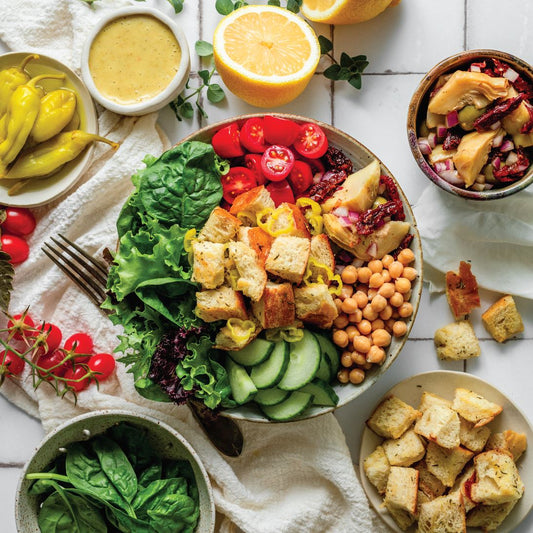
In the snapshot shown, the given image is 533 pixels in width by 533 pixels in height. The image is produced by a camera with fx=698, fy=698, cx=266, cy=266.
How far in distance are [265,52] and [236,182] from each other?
19.1 inches

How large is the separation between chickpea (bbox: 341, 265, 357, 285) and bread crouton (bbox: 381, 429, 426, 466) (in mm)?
681

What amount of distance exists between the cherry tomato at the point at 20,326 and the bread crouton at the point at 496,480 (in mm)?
1794

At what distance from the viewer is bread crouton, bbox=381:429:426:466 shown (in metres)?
2.69

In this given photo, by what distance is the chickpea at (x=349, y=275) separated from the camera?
8.19 ft

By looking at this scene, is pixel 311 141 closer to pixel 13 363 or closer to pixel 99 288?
pixel 99 288

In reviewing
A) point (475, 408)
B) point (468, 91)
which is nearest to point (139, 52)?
point (468, 91)

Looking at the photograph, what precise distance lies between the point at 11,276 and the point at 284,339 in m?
1.13

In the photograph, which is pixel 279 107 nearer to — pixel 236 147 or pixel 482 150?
pixel 236 147

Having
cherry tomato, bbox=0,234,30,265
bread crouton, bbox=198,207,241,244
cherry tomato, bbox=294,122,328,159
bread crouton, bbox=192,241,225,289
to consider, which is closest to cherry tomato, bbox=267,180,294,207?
cherry tomato, bbox=294,122,328,159

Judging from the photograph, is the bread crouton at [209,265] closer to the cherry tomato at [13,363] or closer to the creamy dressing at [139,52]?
the creamy dressing at [139,52]

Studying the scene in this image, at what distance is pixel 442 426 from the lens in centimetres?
261

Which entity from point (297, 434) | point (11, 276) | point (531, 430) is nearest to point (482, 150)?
point (531, 430)

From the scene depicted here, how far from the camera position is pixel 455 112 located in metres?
2.50

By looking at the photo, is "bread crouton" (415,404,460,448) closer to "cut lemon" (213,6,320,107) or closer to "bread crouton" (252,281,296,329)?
"bread crouton" (252,281,296,329)
